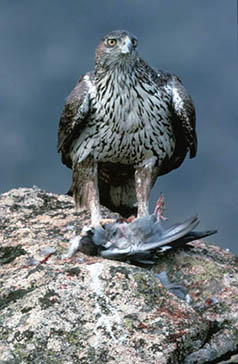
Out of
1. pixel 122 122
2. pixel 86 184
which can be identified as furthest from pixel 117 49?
pixel 86 184

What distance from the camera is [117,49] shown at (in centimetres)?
700

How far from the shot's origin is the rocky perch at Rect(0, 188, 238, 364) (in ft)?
14.5

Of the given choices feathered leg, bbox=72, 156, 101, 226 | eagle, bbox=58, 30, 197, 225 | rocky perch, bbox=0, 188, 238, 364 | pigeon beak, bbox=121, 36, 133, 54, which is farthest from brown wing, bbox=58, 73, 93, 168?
rocky perch, bbox=0, 188, 238, 364

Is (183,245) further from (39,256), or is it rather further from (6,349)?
(6,349)

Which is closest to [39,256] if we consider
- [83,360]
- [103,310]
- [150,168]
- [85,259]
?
[85,259]

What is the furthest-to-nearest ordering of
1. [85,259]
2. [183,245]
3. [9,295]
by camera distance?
[183,245] → [85,259] → [9,295]

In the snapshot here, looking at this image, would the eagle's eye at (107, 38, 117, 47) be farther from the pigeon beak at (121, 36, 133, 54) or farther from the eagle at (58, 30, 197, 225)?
the pigeon beak at (121, 36, 133, 54)

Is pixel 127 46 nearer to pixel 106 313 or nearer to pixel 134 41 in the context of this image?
pixel 134 41

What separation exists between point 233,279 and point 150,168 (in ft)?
6.99

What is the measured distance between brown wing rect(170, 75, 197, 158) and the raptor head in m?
0.72

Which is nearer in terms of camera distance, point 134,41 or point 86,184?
point 134,41

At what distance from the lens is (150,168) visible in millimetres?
7695

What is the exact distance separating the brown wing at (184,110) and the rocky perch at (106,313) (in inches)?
83.4

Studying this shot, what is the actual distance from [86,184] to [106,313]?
10.2ft
